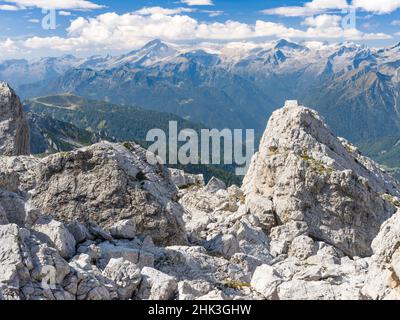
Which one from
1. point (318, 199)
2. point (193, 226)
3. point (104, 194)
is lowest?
point (193, 226)

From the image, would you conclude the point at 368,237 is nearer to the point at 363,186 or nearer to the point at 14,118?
the point at 363,186

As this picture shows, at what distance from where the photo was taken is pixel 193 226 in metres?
40.4

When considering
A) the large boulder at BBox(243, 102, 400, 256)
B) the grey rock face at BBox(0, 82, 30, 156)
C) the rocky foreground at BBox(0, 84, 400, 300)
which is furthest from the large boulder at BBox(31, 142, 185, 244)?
the grey rock face at BBox(0, 82, 30, 156)

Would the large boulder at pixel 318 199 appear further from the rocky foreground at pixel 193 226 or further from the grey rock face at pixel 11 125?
the grey rock face at pixel 11 125

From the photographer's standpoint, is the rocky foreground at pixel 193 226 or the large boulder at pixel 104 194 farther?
the large boulder at pixel 104 194

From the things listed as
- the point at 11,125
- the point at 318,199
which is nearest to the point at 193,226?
the point at 318,199

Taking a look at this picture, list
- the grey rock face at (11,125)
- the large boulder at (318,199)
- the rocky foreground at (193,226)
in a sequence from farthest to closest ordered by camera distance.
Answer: the grey rock face at (11,125), the large boulder at (318,199), the rocky foreground at (193,226)

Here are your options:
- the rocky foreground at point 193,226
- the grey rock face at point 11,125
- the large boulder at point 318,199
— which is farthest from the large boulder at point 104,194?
the grey rock face at point 11,125

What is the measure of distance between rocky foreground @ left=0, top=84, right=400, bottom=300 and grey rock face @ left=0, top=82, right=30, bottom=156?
0.13m

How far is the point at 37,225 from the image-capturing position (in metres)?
24.8

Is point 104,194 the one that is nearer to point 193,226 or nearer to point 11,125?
point 193,226

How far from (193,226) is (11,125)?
30486 mm

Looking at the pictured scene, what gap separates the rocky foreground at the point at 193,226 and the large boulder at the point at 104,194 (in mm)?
73

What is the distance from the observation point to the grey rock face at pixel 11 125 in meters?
56.8
